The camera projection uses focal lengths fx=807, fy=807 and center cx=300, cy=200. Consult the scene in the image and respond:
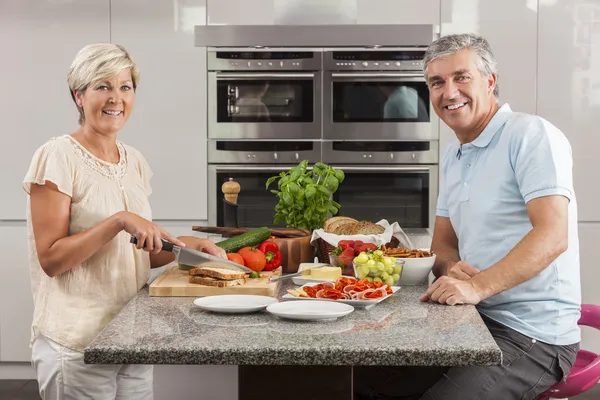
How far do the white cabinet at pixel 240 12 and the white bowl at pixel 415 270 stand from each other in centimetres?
242

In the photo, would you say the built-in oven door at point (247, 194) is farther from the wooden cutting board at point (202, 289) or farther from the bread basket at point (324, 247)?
the wooden cutting board at point (202, 289)

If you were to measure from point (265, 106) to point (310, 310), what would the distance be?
2630 millimetres

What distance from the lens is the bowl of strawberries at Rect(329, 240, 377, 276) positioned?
2.31 meters

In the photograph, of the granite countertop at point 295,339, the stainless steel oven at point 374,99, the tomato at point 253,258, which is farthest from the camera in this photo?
the stainless steel oven at point 374,99

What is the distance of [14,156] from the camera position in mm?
4473

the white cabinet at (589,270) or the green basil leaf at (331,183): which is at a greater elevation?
the green basil leaf at (331,183)

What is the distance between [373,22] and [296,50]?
0.45 meters

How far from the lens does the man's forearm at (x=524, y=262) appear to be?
210 centimetres

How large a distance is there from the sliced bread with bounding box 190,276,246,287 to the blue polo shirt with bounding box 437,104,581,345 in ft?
2.30

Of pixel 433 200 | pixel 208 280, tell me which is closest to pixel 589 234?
pixel 433 200

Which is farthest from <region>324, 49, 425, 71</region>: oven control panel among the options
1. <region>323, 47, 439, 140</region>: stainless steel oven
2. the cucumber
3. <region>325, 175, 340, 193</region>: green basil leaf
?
the cucumber

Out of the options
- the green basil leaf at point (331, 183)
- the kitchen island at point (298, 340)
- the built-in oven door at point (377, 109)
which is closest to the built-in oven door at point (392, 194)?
the built-in oven door at point (377, 109)

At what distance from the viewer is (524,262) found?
212 centimetres

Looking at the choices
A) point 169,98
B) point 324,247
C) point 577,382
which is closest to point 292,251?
point 324,247
